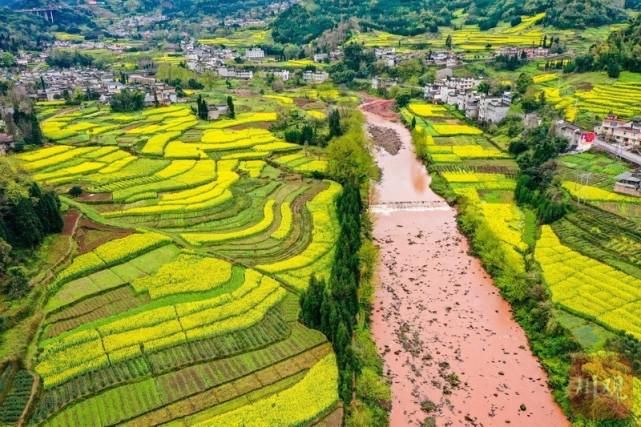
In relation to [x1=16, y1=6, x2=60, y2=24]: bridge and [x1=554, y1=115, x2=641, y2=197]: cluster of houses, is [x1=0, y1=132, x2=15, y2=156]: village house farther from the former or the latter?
[x1=16, y1=6, x2=60, y2=24]: bridge

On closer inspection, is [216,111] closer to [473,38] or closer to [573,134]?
[573,134]

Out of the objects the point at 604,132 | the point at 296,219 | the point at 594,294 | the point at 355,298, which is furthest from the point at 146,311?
the point at 604,132

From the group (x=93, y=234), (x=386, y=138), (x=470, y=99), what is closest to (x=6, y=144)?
(x=93, y=234)

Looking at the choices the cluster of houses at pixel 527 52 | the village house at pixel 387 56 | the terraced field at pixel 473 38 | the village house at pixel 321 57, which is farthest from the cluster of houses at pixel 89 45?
the cluster of houses at pixel 527 52

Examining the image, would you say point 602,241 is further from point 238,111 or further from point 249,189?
point 238,111

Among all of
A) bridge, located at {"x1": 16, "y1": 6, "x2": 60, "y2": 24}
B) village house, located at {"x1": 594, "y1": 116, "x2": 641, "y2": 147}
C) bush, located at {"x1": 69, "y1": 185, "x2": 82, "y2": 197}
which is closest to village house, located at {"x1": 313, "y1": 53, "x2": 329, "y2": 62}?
village house, located at {"x1": 594, "y1": 116, "x2": 641, "y2": 147}
